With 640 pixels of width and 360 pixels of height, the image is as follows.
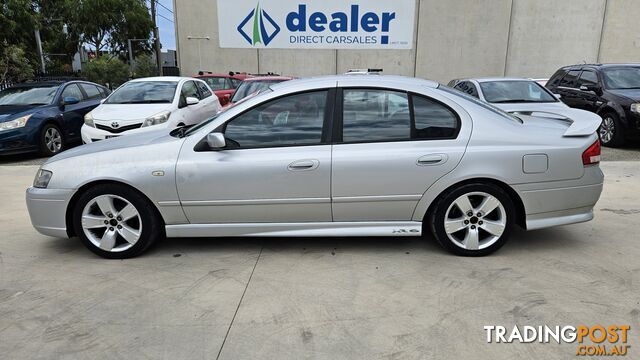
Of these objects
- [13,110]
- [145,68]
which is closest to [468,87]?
[13,110]

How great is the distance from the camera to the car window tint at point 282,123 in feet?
12.2

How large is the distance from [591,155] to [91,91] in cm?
1020

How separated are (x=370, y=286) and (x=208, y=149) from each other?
5.53 feet

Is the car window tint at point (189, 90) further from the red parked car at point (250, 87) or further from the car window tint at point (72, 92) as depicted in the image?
the car window tint at point (72, 92)

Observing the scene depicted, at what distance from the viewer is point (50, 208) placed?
3.81 m

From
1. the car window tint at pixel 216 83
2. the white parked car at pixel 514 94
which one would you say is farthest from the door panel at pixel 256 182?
the car window tint at pixel 216 83

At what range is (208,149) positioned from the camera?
3.69 metres

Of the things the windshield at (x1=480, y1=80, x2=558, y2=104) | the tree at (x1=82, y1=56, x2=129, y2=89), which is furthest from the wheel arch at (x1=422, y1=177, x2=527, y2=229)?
the tree at (x1=82, y1=56, x2=129, y2=89)

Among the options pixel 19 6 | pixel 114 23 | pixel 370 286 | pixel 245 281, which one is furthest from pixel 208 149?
pixel 114 23

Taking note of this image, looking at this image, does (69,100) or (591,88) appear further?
(591,88)

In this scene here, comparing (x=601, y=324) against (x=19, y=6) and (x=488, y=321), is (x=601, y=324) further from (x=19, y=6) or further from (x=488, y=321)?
(x=19, y=6)

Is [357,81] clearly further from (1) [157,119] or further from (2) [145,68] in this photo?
(2) [145,68]

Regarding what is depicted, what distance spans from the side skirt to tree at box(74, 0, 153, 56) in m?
31.9

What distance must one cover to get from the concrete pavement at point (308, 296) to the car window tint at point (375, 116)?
104 centimetres
